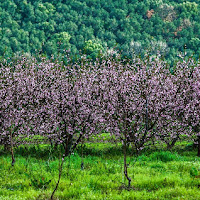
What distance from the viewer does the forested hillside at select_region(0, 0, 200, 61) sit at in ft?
281

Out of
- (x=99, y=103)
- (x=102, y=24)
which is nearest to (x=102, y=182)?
(x=99, y=103)

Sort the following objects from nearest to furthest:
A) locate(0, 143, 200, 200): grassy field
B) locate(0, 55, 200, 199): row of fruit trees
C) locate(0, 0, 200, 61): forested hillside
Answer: locate(0, 143, 200, 200): grassy field
locate(0, 55, 200, 199): row of fruit trees
locate(0, 0, 200, 61): forested hillside

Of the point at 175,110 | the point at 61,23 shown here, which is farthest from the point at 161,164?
the point at 61,23

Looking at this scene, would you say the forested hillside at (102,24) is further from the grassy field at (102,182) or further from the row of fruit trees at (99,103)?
the grassy field at (102,182)

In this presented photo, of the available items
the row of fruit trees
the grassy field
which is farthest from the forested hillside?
the grassy field

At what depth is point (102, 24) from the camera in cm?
10181

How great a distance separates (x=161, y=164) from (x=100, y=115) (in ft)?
14.1

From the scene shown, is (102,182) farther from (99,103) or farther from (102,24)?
(102,24)

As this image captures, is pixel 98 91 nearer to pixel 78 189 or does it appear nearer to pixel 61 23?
pixel 78 189

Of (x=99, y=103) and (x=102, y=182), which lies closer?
(x=102, y=182)

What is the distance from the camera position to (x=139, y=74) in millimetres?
14844

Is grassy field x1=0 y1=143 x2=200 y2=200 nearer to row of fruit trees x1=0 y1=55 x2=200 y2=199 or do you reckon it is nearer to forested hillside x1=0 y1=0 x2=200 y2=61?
row of fruit trees x1=0 y1=55 x2=200 y2=199

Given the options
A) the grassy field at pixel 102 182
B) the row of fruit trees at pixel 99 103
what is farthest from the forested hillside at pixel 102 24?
the grassy field at pixel 102 182

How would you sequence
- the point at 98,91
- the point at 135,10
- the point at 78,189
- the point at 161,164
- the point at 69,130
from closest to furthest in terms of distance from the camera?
the point at 78,189
the point at 161,164
the point at 69,130
the point at 98,91
the point at 135,10
